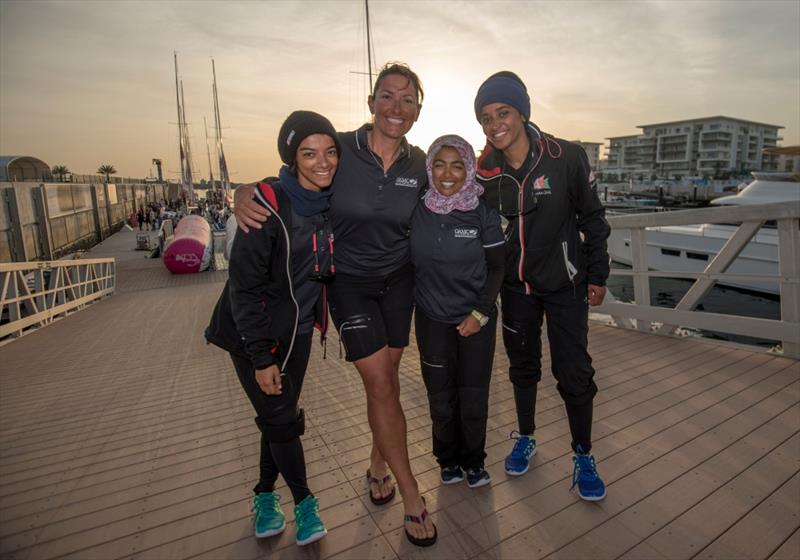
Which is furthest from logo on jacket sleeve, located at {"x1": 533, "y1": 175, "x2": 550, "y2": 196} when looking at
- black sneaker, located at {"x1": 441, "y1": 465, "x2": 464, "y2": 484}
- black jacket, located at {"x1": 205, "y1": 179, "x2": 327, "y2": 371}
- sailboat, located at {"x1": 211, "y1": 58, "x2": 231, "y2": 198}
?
sailboat, located at {"x1": 211, "y1": 58, "x2": 231, "y2": 198}

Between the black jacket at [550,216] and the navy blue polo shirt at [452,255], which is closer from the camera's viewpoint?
the navy blue polo shirt at [452,255]

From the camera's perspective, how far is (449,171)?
2.41 metres

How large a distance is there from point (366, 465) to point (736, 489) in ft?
7.53

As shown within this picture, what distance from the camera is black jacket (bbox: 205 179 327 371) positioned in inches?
81.8

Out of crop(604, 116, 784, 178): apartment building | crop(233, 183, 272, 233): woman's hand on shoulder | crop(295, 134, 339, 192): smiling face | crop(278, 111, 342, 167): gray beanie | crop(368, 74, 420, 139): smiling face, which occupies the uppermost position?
crop(604, 116, 784, 178): apartment building

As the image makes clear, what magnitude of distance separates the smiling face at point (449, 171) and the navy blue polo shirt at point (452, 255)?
14 centimetres

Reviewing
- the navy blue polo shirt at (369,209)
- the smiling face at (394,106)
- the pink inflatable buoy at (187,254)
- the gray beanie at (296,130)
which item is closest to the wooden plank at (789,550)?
the navy blue polo shirt at (369,209)

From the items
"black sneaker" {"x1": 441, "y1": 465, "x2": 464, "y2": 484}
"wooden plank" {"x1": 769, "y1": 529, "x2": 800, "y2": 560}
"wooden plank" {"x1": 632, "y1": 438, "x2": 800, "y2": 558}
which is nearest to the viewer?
"wooden plank" {"x1": 769, "y1": 529, "x2": 800, "y2": 560}

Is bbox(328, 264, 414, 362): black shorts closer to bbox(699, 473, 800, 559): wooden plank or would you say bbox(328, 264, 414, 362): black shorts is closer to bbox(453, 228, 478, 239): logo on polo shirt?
bbox(453, 228, 478, 239): logo on polo shirt

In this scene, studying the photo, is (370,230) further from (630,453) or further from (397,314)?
(630,453)

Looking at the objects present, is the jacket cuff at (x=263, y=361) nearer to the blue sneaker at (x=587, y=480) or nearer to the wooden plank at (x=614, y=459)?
the wooden plank at (x=614, y=459)

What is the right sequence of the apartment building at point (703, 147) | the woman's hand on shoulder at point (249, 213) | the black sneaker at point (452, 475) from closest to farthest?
the woman's hand on shoulder at point (249, 213)
the black sneaker at point (452, 475)
the apartment building at point (703, 147)

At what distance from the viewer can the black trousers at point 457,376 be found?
2.58m

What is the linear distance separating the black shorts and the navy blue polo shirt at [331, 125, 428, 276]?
0.23 ft
